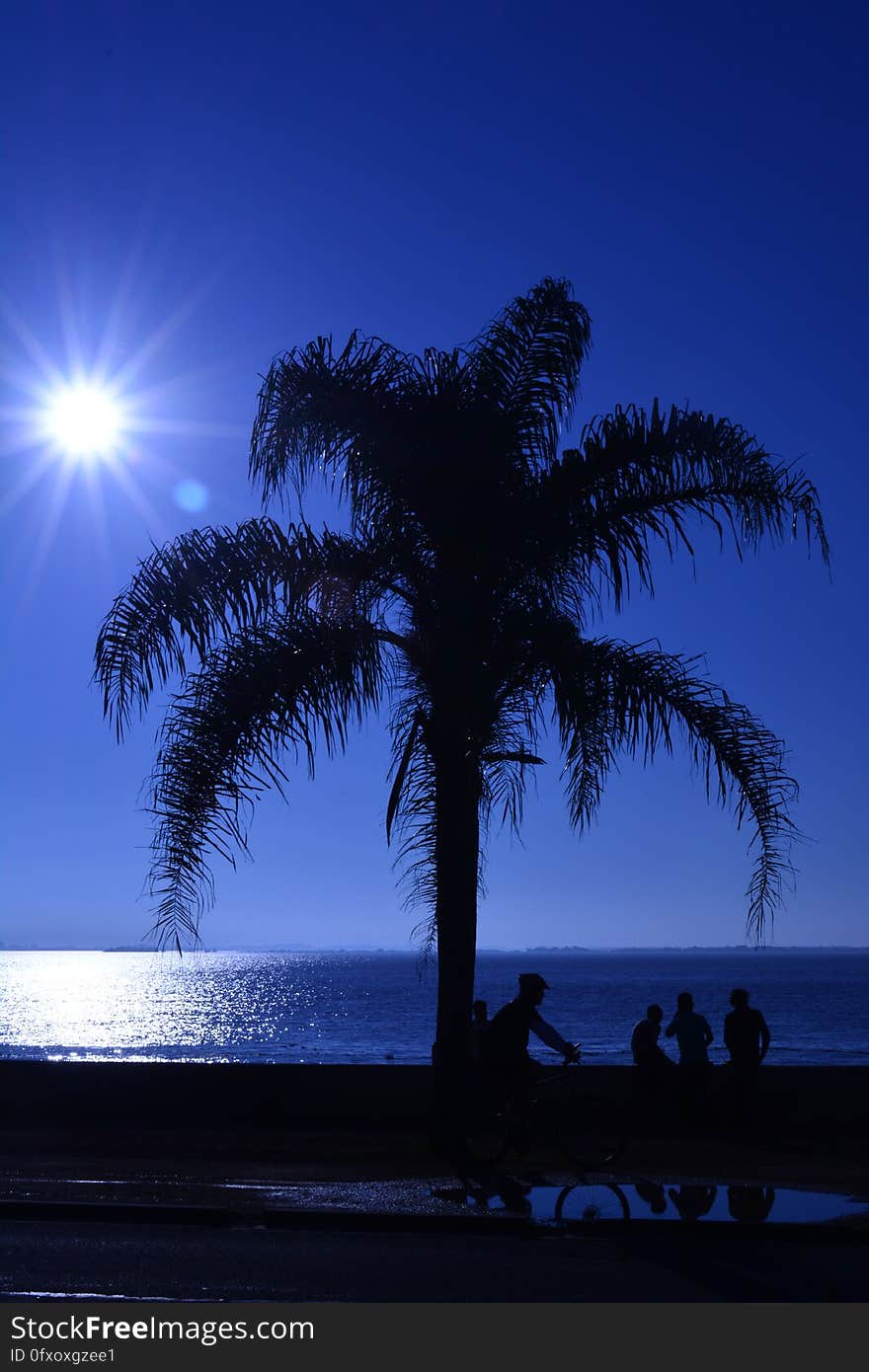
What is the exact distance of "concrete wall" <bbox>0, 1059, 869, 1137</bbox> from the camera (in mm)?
13352

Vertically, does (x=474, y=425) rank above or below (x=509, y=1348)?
above

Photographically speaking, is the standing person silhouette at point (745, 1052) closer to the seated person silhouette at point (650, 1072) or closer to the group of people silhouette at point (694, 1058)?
the group of people silhouette at point (694, 1058)

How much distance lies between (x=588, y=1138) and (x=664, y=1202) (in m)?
1.52

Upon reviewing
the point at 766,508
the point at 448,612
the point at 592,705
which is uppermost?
the point at 766,508

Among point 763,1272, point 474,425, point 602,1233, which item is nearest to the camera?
point 763,1272

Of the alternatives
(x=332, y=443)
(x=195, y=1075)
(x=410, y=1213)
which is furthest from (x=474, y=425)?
(x=195, y=1075)

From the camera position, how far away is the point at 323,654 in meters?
11.2

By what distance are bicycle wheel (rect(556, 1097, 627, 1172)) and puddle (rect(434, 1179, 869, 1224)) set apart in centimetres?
45

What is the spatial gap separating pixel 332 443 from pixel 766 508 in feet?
13.2

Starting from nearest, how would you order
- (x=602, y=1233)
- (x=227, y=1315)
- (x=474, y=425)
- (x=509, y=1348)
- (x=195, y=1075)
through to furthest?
1. (x=509, y=1348)
2. (x=227, y=1315)
3. (x=602, y=1233)
4. (x=474, y=425)
5. (x=195, y=1075)

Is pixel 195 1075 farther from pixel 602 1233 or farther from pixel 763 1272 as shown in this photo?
pixel 763 1272

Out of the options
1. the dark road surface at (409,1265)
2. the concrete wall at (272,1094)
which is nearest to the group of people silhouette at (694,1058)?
the concrete wall at (272,1094)

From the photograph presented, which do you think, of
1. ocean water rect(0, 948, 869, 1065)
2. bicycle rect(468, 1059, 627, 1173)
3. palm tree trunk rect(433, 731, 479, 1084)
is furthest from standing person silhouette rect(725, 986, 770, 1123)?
ocean water rect(0, 948, 869, 1065)

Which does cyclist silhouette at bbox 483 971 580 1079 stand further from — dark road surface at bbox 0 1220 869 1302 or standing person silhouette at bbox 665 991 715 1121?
standing person silhouette at bbox 665 991 715 1121
